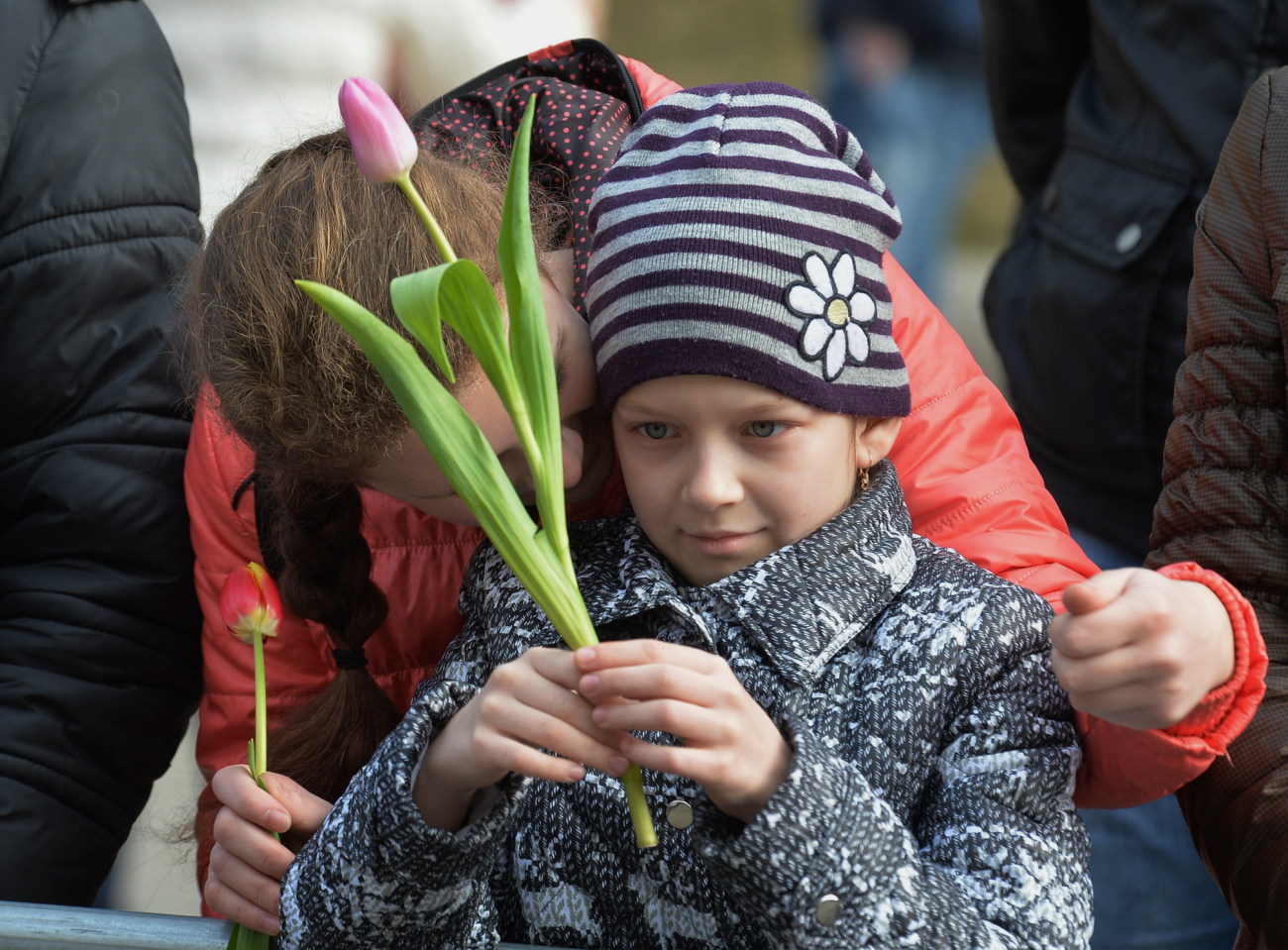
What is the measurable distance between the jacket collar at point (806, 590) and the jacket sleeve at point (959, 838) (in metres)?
0.12

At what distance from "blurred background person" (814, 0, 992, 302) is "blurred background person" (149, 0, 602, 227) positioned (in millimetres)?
1992

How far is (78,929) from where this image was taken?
1.18 meters

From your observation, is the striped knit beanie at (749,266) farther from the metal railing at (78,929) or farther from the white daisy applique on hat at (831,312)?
the metal railing at (78,929)

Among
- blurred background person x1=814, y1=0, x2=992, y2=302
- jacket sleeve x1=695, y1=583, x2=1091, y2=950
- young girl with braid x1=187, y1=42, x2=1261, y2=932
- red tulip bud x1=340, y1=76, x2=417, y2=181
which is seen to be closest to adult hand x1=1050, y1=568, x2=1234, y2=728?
young girl with braid x1=187, y1=42, x2=1261, y2=932

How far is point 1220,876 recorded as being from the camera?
4.91 feet

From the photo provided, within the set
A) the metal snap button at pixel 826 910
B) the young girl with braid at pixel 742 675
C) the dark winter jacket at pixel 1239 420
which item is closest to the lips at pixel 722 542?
the young girl with braid at pixel 742 675

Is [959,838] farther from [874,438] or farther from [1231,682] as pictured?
[874,438]

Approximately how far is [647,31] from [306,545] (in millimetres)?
7323

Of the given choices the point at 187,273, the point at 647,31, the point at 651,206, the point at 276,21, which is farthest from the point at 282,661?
the point at 647,31

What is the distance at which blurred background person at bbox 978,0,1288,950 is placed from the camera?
2113mm

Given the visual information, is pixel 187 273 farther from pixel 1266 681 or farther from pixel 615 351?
pixel 1266 681

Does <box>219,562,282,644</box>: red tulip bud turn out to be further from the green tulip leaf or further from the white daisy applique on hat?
the white daisy applique on hat

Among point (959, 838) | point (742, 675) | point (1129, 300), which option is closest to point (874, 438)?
point (742, 675)

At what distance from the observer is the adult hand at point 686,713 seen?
1.12 m
